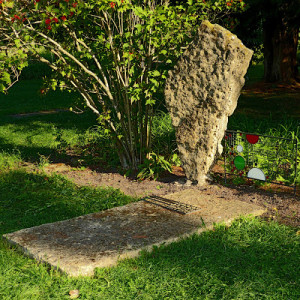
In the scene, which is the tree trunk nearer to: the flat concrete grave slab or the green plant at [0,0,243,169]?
the green plant at [0,0,243,169]

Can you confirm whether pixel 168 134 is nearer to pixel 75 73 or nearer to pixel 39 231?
pixel 75 73

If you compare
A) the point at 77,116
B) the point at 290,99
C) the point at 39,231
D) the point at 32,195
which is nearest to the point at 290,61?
the point at 290,99

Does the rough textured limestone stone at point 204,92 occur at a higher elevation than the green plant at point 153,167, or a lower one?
higher

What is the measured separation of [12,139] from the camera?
32.0 feet

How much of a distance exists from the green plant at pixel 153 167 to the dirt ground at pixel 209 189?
0.11 metres

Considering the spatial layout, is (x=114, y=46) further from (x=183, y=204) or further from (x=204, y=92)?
(x=183, y=204)

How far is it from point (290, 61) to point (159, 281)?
12502 mm

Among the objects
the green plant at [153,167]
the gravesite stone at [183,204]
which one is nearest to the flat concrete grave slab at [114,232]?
the gravesite stone at [183,204]

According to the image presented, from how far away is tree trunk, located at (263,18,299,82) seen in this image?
13633 millimetres

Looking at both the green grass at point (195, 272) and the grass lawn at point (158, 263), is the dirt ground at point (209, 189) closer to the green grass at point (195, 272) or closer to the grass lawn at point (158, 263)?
the grass lawn at point (158, 263)

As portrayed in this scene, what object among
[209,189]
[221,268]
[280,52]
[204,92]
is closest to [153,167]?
[209,189]

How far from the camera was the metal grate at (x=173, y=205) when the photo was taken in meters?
4.91

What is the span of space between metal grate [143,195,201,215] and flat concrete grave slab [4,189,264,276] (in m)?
Answer: 0.05

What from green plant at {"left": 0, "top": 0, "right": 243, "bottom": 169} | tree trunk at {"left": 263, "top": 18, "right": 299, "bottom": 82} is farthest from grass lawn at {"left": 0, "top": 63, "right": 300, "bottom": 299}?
tree trunk at {"left": 263, "top": 18, "right": 299, "bottom": 82}
